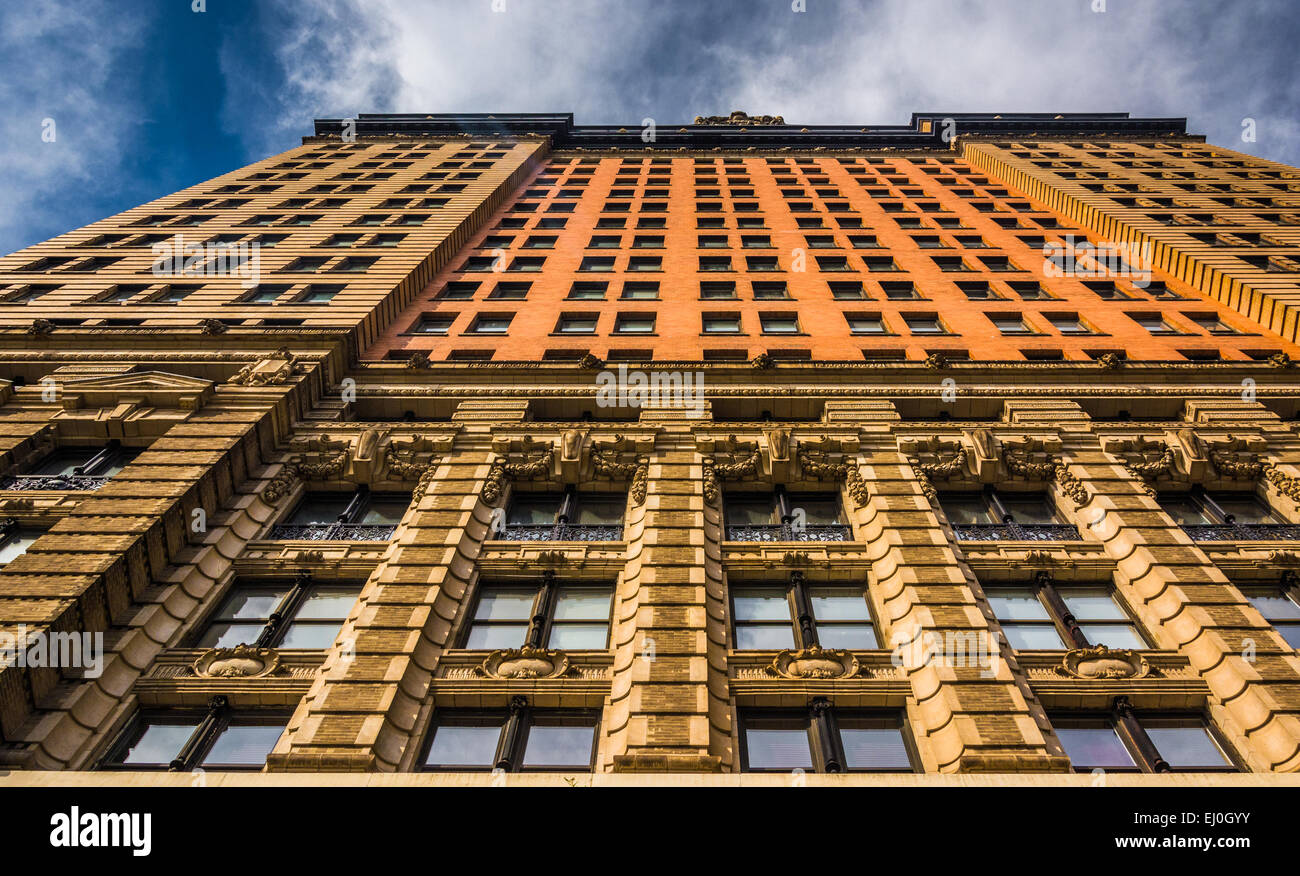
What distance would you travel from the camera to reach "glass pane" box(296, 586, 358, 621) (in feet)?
47.9

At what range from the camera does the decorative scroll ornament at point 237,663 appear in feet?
41.4

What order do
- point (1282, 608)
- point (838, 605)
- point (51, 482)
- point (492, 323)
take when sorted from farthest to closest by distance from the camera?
point (492, 323)
point (51, 482)
point (838, 605)
point (1282, 608)

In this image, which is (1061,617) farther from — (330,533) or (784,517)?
(330,533)

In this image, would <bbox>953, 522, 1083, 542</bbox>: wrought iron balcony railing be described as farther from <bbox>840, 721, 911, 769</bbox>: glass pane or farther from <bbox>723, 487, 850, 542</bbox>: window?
<bbox>840, 721, 911, 769</bbox>: glass pane

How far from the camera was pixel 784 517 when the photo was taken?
Answer: 17547mm

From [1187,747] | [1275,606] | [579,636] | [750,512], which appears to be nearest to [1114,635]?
[1187,747]

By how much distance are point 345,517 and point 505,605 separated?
16.4 ft

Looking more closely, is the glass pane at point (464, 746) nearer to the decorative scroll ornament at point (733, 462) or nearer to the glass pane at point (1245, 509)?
the decorative scroll ornament at point (733, 462)

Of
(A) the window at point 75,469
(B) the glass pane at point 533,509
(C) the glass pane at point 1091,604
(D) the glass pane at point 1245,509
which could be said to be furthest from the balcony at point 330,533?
(D) the glass pane at point 1245,509

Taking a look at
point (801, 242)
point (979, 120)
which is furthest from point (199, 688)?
point (979, 120)

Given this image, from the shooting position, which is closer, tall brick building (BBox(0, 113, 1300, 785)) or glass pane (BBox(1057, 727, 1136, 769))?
glass pane (BBox(1057, 727, 1136, 769))


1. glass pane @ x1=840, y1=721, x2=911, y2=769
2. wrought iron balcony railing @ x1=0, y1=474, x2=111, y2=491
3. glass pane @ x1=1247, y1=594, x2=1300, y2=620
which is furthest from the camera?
wrought iron balcony railing @ x1=0, y1=474, x2=111, y2=491

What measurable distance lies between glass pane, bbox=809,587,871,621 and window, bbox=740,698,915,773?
2450 millimetres

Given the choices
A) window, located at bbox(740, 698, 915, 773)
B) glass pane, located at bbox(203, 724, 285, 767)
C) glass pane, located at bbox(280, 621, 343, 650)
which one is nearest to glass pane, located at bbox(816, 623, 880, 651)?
window, located at bbox(740, 698, 915, 773)
